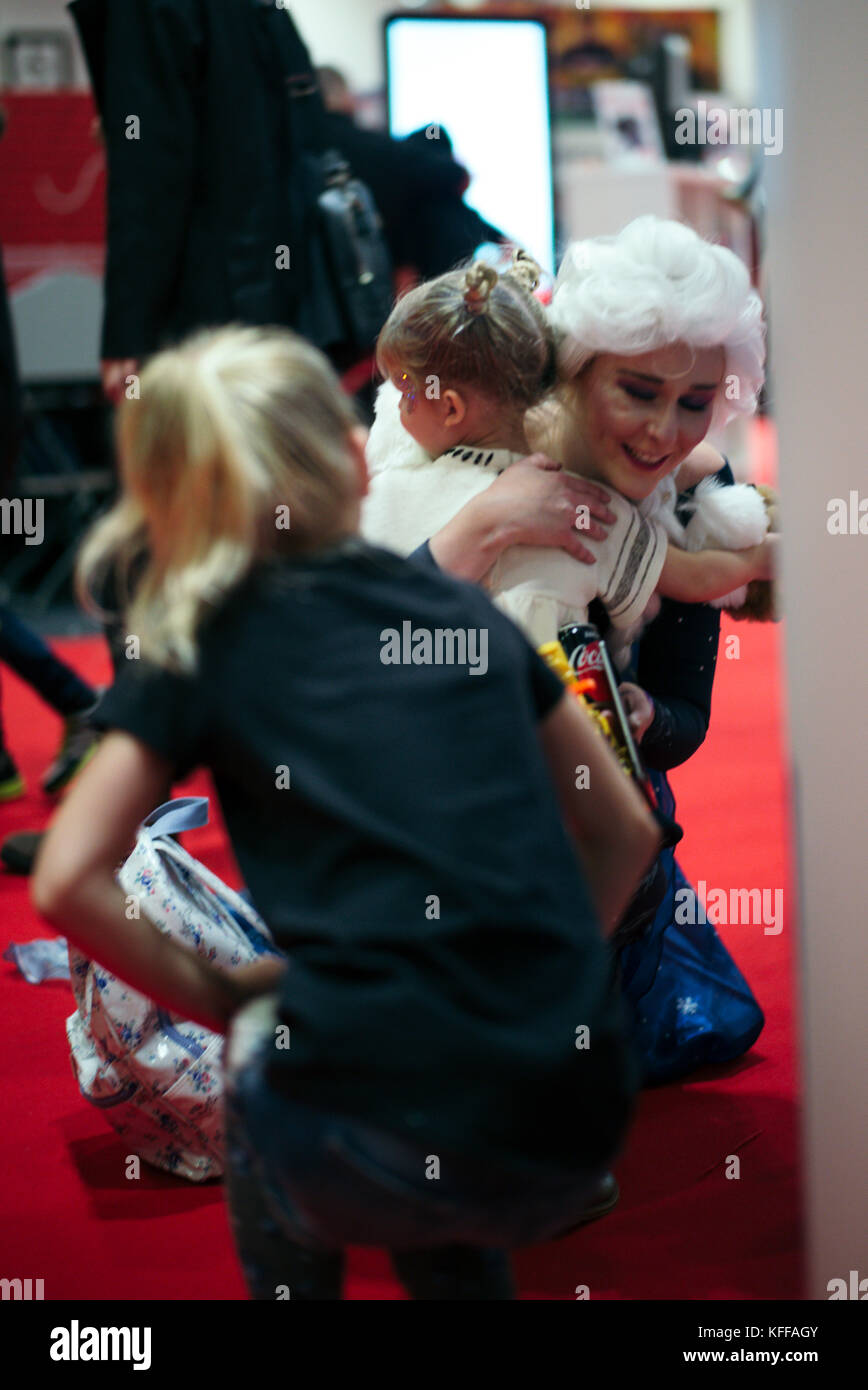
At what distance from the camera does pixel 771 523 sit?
1814 mm

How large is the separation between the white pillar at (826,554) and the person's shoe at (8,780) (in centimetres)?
259

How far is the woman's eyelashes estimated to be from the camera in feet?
5.20

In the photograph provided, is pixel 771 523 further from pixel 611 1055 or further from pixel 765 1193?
pixel 611 1055

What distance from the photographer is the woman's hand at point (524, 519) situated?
1.57 m

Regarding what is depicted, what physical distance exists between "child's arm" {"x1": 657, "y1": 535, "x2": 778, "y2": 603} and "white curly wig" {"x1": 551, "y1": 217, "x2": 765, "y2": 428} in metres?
0.20

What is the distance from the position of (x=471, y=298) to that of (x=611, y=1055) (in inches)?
34.2

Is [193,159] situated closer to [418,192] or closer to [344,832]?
[418,192]

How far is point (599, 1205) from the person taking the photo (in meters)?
1.71

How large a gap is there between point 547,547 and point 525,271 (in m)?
0.33

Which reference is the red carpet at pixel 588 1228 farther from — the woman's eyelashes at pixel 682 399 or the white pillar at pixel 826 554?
the woman's eyelashes at pixel 682 399

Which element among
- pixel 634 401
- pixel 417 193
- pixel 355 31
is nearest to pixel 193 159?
pixel 417 193
